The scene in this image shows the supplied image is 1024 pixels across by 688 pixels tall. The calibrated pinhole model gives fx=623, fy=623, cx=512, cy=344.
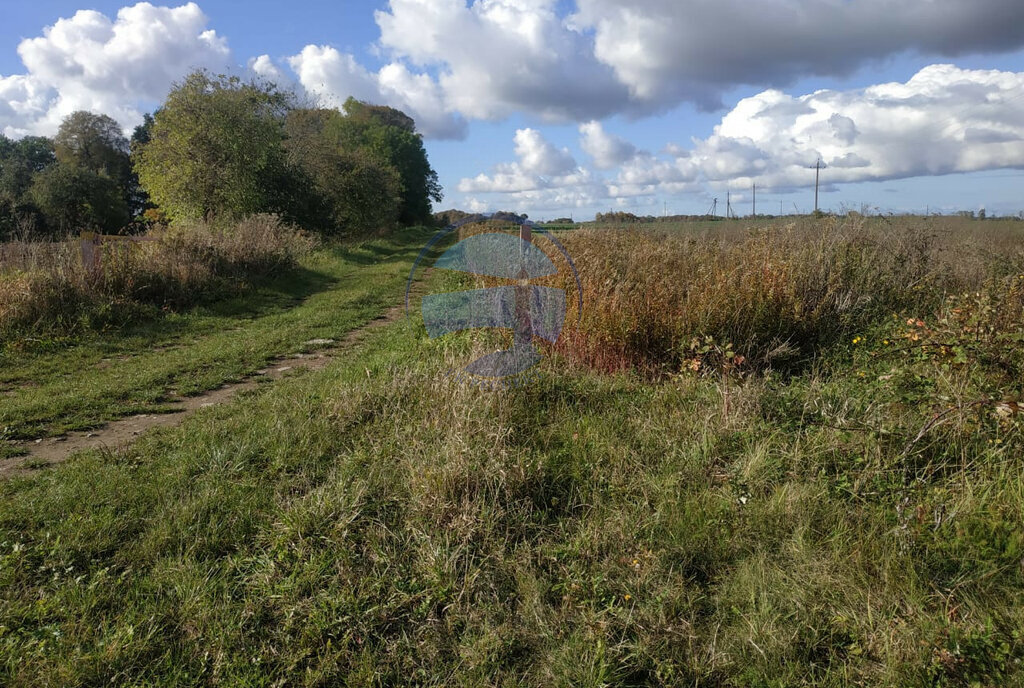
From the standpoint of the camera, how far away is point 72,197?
37844 mm

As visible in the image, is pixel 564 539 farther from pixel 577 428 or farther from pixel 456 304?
pixel 456 304

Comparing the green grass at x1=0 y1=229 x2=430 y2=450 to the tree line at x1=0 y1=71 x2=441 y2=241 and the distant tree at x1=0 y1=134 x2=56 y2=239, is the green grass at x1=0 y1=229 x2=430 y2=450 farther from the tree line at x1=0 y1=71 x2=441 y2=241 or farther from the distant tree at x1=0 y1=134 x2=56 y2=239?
the distant tree at x1=0 y1=134 x2=56 y2=239

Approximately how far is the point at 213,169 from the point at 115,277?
15536mm

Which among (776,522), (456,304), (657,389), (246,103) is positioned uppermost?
(246,103)

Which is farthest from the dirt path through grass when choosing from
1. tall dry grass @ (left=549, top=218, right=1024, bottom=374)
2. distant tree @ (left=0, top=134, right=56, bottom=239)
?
distant tree @ (left=0, top=134, right=56, bottom=239)

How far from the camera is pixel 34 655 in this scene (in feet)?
8.73

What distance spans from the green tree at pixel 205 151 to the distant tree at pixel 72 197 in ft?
53.4

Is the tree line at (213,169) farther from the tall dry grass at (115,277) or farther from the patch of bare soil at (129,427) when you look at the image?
the patch of bare soil at (129,427)

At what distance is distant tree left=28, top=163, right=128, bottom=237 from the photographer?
37250 millimetres

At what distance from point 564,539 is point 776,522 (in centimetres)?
121

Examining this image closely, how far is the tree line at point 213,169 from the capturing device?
2375 centimetres

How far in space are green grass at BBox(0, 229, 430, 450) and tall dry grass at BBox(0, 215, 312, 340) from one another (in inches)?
17.6

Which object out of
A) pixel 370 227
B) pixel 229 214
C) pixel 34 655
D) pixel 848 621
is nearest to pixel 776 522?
pixel 848 621

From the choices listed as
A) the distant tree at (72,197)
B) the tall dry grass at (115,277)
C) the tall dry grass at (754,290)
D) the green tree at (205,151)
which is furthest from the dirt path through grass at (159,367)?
the distant tree at (72,197)
